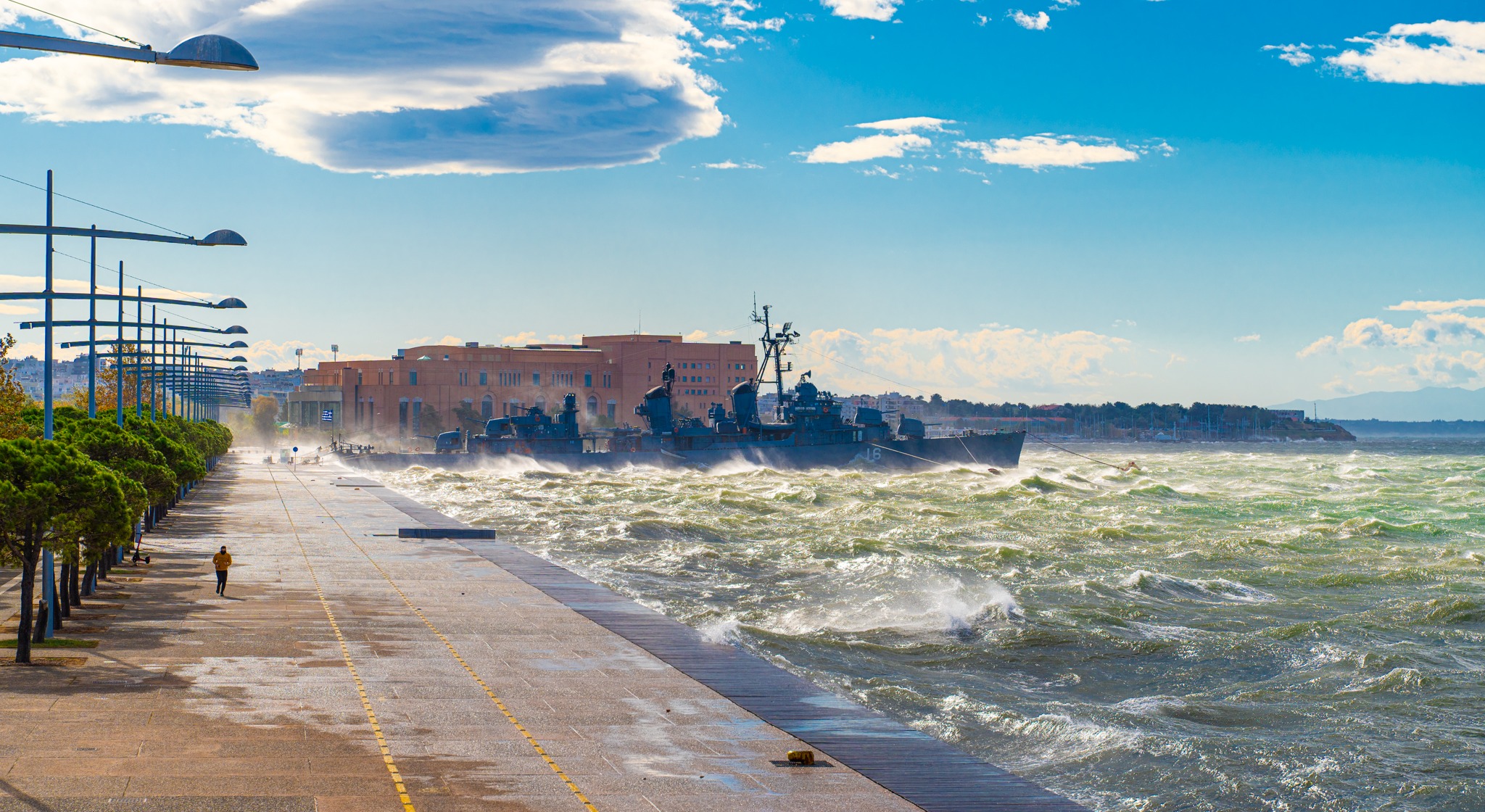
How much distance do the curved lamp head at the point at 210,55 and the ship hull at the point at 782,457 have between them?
10918cm

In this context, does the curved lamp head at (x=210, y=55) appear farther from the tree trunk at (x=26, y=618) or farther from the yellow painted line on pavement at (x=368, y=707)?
the tree trunk at (x=26, y=618)

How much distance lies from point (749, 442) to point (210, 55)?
114 m

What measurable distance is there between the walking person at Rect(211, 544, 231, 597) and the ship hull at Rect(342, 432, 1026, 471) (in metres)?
92.1

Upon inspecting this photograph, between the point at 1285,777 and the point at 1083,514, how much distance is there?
197 ft

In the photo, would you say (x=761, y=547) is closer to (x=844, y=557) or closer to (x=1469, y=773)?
(x=844, y=557)

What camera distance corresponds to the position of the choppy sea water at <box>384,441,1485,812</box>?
22.0 meters

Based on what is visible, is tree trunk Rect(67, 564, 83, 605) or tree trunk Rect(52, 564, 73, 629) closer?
tree trunk Rect(52, 564, 73, 629)

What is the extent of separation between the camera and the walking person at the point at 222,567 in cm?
3331

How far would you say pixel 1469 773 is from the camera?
21750 millimetres

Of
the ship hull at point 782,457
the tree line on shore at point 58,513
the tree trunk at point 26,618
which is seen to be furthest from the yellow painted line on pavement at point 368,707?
the ship hull at point 782,457

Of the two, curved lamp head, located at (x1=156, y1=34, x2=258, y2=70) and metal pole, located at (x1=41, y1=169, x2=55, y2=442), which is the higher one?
curved lamp head, located at (x1=156, y1=34, x2=258, y2=70)

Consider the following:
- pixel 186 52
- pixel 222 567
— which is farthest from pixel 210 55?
pixel 222 567

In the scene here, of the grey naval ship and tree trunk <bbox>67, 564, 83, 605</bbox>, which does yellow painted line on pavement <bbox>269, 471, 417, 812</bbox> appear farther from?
the grey naval ship

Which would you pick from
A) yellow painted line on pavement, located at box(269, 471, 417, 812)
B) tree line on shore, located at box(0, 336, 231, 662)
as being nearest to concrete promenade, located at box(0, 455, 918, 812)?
yellow painted line on pavement, located at box(269, 471, 417, 812)
